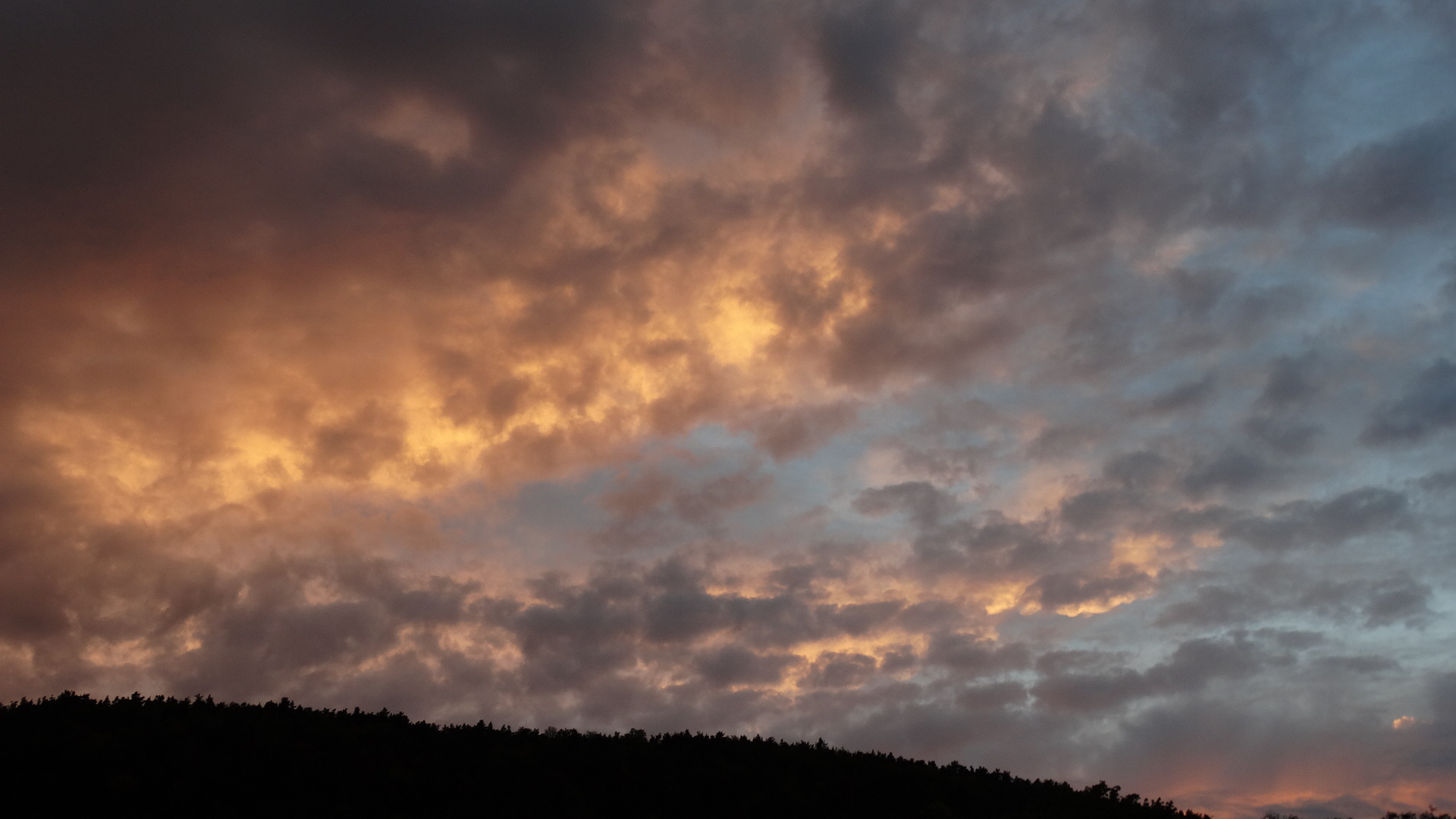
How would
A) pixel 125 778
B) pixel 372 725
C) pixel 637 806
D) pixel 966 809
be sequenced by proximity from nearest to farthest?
pixel 125 778, pixel 637 806, pixel 966 809, pixel 372 725

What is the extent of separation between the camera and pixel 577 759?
22625 mm

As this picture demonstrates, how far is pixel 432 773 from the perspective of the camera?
829 inches

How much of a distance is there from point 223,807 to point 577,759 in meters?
7.55

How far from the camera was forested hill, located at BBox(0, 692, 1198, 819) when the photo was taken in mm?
19203

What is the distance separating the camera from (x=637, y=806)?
2050cm

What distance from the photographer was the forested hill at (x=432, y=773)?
19203 millimetres

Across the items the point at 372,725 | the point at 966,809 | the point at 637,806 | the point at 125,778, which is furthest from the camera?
the point at 372,725

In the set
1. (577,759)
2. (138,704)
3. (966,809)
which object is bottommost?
(966,809)

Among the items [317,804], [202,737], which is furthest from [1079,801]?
[202,737]

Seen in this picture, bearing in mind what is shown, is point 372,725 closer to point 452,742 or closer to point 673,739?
point 452,742

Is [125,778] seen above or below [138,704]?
below

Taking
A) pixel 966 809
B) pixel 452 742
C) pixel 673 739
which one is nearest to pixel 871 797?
pixel 966 809

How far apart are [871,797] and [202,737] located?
15388 mm

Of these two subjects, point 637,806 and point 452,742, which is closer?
point 637,806
